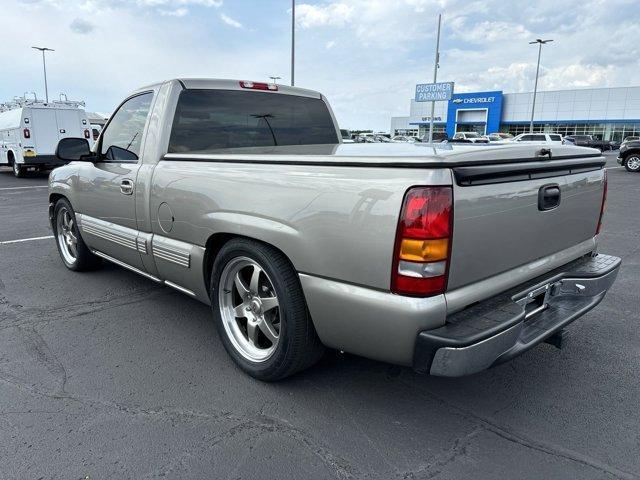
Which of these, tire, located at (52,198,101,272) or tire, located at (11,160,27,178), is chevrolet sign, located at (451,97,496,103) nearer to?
tire, located at (11,160,27,178)

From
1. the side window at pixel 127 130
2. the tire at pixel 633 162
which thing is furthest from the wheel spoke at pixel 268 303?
the tire at pixel 633 162

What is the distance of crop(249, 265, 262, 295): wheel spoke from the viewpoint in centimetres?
284

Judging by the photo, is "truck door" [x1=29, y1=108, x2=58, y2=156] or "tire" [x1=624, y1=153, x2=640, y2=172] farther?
"tire" [x1=624, y1=153, x2=640, y2=172]

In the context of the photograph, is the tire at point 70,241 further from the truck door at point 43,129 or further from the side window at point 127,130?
the truck door at point 43,129

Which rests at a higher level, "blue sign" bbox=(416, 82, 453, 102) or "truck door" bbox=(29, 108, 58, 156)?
"blue sign" bbox=(416, 82, 453, 102)

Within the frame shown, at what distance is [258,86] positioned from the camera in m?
4.10

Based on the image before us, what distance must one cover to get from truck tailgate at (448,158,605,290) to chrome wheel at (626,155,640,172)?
67.4 ft

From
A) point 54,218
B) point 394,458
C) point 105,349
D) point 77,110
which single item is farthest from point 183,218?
point 77,110

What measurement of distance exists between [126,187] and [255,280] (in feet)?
5.01

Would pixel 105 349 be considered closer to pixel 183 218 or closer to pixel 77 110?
pixel 183 218

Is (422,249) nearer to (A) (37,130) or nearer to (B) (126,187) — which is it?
(B) (126,187)

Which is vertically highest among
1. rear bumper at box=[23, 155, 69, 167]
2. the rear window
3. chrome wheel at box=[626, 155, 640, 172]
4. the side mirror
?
the rear window

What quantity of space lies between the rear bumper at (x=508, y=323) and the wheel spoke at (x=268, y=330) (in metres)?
0.99

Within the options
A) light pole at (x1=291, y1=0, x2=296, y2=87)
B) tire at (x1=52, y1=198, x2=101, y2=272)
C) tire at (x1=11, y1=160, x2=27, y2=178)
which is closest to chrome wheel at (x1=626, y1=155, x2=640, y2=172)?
light pole at (x1=291, y1=0, x2=296, y2=87)
